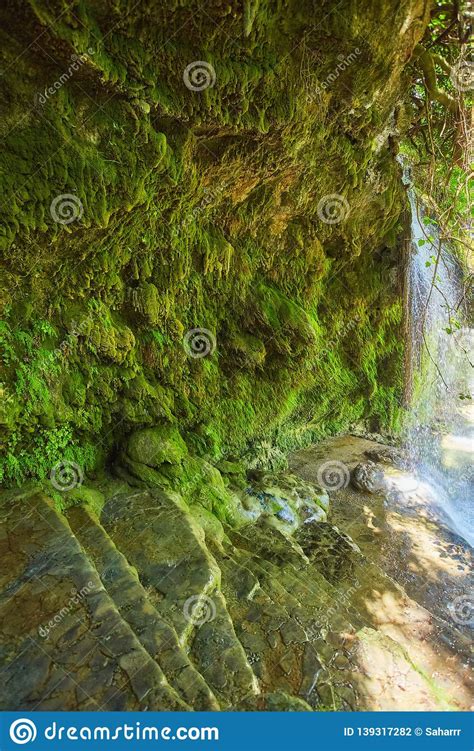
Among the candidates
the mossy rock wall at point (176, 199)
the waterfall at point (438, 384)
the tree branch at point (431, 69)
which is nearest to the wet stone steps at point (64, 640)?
the mossy rock wall at point (176, 199)

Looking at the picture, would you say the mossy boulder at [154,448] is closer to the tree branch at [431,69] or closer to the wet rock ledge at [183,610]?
the wet rock ledge at [183,610]

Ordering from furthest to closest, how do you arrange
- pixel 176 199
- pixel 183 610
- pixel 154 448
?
pixel 154 448, pixel 176 199, pixel 183 610

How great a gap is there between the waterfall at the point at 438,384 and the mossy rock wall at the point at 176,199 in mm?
1866

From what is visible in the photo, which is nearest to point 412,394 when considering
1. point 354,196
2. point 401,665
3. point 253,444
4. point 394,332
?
point 394,332

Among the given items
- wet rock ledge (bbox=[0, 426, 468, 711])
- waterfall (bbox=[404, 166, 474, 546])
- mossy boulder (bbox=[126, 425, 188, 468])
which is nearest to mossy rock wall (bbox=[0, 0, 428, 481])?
mossy boulder (bbox=[126, 425, 188, 468])

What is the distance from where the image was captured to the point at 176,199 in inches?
174

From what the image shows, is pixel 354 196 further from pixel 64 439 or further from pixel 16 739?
pixel 16 739

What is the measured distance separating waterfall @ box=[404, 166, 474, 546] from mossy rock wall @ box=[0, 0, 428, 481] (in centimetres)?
187

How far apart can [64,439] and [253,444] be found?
3.50m

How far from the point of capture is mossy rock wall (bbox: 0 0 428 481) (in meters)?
3.06

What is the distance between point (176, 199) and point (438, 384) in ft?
32.3

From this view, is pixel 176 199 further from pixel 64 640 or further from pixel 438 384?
pixel 438 384

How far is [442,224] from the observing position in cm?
537

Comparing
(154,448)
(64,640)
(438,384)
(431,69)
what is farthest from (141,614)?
(438,384)
